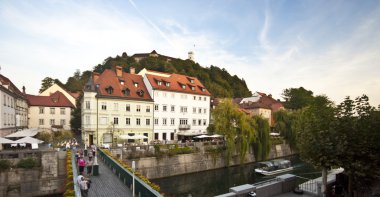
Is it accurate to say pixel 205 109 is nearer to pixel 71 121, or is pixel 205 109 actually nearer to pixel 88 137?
pixel 88 137

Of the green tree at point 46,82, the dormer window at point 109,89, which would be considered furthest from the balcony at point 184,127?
the green tree at point 46,82

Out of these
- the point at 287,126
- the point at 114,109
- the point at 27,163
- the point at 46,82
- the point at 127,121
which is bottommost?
the point at 27,163

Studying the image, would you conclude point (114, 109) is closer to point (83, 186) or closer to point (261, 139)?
point (261, 139)

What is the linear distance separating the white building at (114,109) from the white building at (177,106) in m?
1.77

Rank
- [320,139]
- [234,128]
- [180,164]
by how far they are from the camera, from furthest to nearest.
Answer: [234,128] < [180,164] < [320,139]

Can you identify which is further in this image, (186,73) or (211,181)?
(186,73)

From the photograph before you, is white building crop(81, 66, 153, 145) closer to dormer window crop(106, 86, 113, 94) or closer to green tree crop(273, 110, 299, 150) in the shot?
dormer window crop(106, 86, 113, 94)

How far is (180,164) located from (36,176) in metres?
16.6

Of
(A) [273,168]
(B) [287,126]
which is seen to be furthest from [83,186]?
(B) [287,126]

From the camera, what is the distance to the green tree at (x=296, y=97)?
88.1 metres

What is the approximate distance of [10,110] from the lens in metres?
35.6

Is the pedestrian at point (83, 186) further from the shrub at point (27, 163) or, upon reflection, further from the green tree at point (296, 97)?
the green tree at point (296, 97)

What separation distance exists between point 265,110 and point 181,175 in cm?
5209

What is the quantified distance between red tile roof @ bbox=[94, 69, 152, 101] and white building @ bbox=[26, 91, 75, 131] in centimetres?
1720
